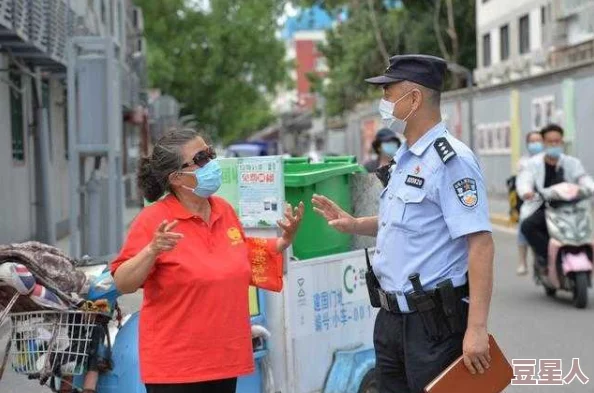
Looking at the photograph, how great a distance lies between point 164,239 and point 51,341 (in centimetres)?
98

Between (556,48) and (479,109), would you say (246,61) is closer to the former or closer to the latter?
(479,109)

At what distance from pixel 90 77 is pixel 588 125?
14466 millimetres

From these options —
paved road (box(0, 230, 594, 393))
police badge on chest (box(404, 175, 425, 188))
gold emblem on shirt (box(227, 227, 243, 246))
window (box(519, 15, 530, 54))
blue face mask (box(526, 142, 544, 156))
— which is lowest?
paved road (box(0, 230, 594, 393))

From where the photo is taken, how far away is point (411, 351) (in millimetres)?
3715

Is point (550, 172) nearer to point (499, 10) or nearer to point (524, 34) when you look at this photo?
point (524, 34)

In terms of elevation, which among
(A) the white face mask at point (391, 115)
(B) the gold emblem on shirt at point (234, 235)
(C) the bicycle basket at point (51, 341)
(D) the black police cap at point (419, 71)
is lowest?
(C) the bicycle basket at point (51, 341)

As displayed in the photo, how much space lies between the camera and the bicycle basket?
4.20 metres

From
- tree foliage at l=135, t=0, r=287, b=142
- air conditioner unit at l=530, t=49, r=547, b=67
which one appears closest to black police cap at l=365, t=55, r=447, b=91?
air conditioner unit at l=530, t=49, r=547, b=67

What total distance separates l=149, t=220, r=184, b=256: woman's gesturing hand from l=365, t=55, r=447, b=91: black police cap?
3.21 feet

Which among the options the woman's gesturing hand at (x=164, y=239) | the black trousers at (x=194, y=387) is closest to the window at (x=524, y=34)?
the black trousers at (x=194, y=387)

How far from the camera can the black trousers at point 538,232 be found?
33.4 ft

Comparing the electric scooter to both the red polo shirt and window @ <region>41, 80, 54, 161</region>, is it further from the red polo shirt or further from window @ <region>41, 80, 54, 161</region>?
window @ <region>41, 80, 54, 161</region>

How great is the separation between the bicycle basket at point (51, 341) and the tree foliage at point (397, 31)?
37.0m

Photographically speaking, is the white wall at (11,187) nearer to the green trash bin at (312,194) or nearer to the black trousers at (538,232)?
the black trousers at (538,232)
